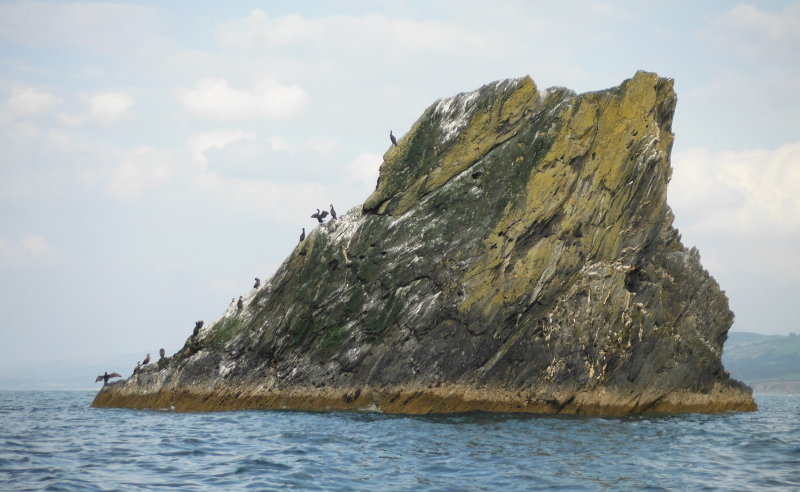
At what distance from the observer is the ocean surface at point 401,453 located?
61.1 ft

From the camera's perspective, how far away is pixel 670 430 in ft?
89.8

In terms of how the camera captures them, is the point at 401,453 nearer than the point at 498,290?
Yes

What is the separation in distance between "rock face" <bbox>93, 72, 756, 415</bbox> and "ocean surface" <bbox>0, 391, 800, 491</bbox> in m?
2.15

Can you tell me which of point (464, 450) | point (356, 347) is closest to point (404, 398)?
point (356, 347)

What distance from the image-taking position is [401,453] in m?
22.5

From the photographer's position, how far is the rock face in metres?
32.4

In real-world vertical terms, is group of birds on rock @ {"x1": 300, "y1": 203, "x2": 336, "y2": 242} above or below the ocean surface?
above

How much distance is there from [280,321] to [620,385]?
631 inches

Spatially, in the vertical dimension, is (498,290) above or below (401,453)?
above

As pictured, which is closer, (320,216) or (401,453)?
(401,453)

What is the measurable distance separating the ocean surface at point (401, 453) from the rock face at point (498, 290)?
2.15m

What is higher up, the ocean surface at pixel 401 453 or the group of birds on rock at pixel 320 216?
the group of birds on rock at pixel 320 216

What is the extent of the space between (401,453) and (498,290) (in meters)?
11.8

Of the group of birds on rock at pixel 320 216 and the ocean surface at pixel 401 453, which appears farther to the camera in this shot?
the group of birds on rock at pixel 320 216
